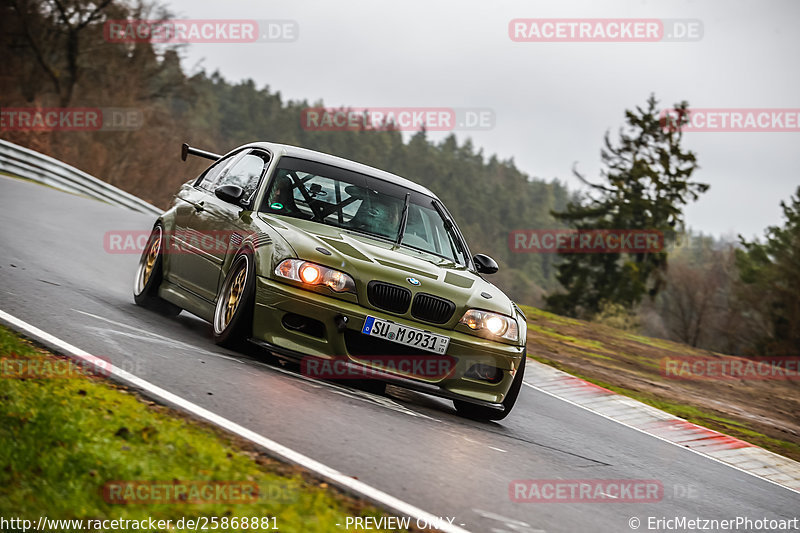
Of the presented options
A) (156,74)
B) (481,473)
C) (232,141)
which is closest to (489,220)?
(232,141)

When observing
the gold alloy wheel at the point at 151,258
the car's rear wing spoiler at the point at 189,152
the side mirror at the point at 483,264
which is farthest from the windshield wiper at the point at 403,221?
the gold alloy wheel at the point at 151,258

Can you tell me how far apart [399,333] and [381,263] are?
0.57 metres

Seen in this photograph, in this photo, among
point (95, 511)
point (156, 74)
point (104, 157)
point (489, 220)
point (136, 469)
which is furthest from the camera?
point (489, 220)

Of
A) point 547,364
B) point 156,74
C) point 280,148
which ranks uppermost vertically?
point 156,74

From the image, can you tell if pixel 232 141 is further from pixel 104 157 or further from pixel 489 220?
pixel 104 157

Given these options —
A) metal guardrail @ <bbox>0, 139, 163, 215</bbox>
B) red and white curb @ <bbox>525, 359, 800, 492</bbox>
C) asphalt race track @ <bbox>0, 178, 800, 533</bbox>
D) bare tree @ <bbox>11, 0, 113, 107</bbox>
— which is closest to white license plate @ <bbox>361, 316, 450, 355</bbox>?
asphalt race track @ <bbox>0, 178, 800, 533</bbox>

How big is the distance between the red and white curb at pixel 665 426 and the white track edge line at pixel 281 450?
5392mm

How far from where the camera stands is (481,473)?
5527mm

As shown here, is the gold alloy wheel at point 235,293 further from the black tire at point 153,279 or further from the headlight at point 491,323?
the black tire at point 153,279

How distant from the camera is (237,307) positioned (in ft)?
23.6

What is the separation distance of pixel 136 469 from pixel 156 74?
47.5 metres

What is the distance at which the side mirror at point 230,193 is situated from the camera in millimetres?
7891

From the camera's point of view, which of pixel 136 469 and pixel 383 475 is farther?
pixel 383 475

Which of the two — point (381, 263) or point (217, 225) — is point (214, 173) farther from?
point (381, 263)
